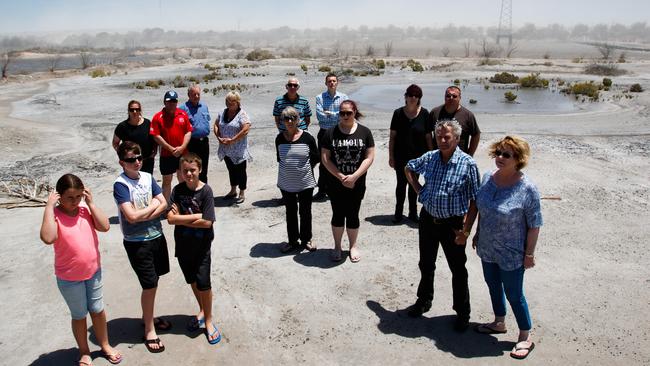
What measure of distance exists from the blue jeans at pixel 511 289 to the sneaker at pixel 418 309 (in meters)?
0.63

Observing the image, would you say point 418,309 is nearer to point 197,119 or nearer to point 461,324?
point 461,324

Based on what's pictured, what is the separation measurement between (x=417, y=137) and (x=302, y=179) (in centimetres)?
154

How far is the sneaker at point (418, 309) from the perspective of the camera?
14.4 ft

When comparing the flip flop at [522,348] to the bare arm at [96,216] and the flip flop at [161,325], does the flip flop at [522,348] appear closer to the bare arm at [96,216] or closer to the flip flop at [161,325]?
the flip flop at [161,325]

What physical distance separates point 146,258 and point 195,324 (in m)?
0.82

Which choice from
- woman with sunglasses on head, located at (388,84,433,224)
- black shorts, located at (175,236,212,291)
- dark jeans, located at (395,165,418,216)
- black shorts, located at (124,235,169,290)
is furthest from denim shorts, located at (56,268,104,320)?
dark jeans, located at (395,165,418,216)

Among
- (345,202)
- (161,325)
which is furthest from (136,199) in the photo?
(345,202)

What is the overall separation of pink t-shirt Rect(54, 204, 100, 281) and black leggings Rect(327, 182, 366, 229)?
2.47m

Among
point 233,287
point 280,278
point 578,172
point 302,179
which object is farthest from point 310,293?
point 578,172

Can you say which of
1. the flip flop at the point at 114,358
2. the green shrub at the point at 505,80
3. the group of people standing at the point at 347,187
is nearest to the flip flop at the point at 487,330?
the group of people standing at the point at 347,187

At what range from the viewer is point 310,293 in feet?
16.0

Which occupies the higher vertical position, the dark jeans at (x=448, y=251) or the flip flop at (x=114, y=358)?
the dark jeans at (x=448, y=251)

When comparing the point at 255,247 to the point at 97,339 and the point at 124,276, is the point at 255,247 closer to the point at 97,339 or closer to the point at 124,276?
the point at 124,276

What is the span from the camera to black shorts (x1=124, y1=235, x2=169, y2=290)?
3.74 m
